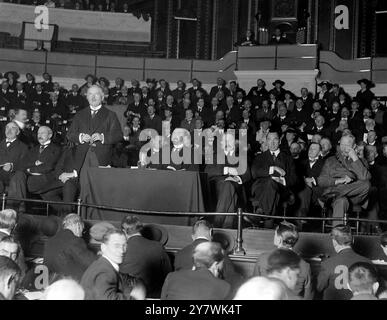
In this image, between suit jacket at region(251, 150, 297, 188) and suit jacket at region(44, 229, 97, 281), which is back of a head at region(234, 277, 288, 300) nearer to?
suit jacket at region(44, 229, 97, 281)

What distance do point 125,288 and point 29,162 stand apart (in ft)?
14.4

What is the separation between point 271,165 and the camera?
25.6ft

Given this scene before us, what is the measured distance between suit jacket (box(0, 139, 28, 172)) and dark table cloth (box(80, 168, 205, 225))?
1.59m

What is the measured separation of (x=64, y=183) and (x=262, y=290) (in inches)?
200

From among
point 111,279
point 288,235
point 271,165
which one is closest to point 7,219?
point 111,279

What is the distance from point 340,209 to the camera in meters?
6.87

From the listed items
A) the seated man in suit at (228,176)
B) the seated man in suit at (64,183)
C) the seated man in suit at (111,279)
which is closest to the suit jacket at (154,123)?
the seated man in suit at (228,176)

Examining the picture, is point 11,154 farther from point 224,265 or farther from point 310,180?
point 224,265

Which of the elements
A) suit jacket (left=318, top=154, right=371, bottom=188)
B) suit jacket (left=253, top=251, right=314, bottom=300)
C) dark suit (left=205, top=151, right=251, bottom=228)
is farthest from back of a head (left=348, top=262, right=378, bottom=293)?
suit jacket (left=318, top=154, right=371, bottom=188)

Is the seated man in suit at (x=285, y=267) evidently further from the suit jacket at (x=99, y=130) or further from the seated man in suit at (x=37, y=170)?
the seated man in suit at (x=37, y=170)

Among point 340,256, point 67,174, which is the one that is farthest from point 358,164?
point 67,174

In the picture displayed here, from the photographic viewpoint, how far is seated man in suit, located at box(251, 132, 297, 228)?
23.7ft

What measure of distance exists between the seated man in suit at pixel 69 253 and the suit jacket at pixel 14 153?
2.93 m

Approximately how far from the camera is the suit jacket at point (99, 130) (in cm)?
722
